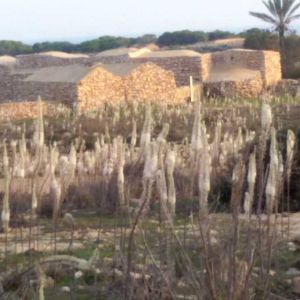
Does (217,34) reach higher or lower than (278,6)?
Result: lower

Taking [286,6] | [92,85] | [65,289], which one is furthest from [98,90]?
[65,289]

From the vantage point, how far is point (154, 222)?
719 cm

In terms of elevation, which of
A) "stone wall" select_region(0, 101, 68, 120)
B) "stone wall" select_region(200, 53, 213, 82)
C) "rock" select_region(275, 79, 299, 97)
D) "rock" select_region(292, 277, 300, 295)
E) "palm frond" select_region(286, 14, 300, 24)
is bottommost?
"rock" select_region(275, 79, 299, 97)

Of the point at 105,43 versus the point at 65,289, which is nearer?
the point at 65,289

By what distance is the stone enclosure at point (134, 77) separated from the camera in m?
28.5

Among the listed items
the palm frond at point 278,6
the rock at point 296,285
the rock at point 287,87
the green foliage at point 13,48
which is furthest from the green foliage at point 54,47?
the rock at point 296,285

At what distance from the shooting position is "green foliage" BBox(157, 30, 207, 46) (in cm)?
7200

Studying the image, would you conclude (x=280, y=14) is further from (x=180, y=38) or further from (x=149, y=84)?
(x=180, y=38)

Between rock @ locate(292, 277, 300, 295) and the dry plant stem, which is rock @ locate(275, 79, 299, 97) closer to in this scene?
rock @ locate(292, 277, 300, 295)

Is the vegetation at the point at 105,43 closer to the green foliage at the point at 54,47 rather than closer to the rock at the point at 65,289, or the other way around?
the green foliage at the point at 54,47

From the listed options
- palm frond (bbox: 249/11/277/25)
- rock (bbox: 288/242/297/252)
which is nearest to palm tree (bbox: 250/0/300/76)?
palm frond (bbox: 249/11/277/25)

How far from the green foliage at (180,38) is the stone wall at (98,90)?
42.1 meters

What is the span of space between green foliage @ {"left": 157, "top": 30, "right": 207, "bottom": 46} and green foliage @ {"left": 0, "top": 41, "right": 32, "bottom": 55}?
1089 cm

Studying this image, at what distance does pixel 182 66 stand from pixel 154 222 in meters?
29.1
